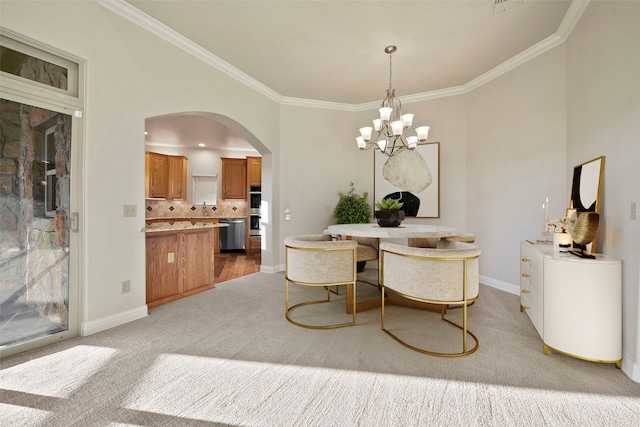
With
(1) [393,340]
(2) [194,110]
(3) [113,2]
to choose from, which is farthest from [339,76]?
(1) [393,340]

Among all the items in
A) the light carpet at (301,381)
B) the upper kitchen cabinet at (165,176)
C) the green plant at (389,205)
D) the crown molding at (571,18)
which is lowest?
the light carpet at (301,381)

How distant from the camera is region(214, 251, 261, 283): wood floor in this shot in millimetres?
4742

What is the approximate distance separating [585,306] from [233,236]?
6.77 meters

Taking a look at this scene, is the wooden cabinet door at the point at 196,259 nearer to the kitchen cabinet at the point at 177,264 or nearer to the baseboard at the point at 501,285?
the kitchen cabinet at the point at 177,264

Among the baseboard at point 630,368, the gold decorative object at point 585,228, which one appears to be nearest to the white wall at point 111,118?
the gold decorative object at point 585,228

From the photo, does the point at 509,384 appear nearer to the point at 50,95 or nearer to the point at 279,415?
the point at 279,415

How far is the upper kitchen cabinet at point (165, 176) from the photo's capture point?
6.84 m

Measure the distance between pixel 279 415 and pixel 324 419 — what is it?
23 centimetres

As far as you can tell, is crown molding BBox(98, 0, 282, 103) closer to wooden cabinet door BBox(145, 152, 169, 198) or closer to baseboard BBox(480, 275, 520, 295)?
wooden cabinet door BBox(145, 152, 169, 198)

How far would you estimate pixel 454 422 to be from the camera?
141cm

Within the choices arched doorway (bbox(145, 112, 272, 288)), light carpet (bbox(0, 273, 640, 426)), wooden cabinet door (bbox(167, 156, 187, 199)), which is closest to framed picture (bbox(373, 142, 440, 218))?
arched doorway (bbox(145, 112, 272, 288))

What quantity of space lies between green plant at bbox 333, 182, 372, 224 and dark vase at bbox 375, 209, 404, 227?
1.70 meters

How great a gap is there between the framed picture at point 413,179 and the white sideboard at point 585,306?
2.63 m

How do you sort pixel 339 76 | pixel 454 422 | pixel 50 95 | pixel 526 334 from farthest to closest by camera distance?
pixel 339 76
pixel 526 334
pixel 50 95
pixel 454 422
